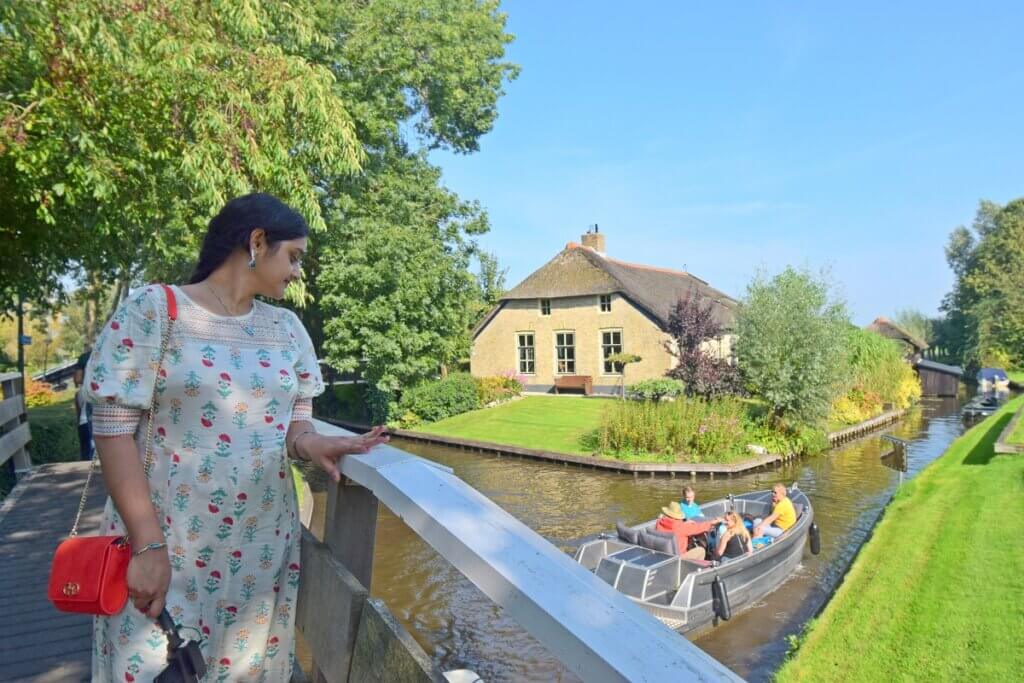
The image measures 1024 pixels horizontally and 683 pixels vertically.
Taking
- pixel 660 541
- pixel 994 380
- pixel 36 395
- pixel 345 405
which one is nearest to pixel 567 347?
pixel 345 405

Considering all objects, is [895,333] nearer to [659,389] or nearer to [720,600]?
[659,389]

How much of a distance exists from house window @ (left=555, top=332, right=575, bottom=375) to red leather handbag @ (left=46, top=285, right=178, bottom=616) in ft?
105

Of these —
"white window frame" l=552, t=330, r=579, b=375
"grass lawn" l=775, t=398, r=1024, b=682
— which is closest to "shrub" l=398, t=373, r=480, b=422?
"white window frame" l=552, t=330, r=579, b=375

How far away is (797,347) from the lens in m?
22.0

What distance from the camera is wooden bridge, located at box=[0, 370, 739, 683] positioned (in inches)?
41.1

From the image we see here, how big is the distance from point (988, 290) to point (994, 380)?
72.1 feet

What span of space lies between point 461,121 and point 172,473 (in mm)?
29542

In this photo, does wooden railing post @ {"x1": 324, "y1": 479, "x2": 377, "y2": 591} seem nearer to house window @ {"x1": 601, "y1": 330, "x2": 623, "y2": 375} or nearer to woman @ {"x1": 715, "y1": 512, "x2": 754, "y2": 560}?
woman @ {"x1": 715, "y1": 512, "x2": 754, "y2": 560}

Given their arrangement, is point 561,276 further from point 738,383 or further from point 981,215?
point 981,215

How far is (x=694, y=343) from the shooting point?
24.1 metres

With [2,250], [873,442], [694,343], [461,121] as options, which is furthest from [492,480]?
[461,121]

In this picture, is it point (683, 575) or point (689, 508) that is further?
point (689, 508)

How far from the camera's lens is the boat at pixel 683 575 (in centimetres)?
961

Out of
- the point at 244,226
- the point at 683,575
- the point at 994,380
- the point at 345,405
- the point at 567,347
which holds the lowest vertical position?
the point at 683,575
